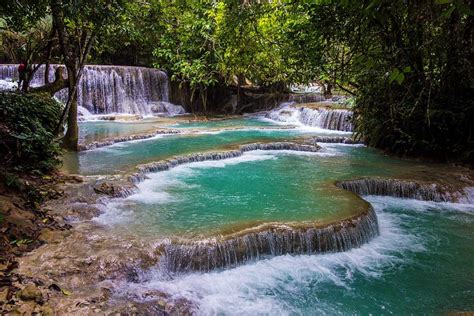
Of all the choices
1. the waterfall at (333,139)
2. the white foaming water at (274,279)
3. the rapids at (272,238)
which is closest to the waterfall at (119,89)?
the rapids at (272,238)

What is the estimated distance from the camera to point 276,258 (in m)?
5.34

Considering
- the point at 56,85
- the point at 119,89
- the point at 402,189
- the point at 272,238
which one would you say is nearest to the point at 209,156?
the point at 56,85

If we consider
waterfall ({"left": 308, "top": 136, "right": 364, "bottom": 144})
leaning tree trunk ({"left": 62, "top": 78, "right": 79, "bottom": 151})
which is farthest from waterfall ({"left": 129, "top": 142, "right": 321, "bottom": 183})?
leaning tree trunk ({"left": 62, "top": 78, "right": 79, "bottom": 151})

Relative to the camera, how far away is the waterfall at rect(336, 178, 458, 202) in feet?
25.3

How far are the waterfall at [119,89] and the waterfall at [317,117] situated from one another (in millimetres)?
5937

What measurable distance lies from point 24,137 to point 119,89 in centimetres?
1348

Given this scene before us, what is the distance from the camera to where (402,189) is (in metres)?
7.89

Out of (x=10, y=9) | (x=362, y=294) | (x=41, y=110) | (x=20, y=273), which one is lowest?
(x=362, y=294)

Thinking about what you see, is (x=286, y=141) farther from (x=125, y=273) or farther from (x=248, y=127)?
(x=125, y=273)

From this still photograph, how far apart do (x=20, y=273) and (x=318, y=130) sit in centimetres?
1278

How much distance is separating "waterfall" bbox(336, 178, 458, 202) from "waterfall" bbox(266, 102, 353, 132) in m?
5.40

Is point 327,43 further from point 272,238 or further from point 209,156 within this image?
point 209,156

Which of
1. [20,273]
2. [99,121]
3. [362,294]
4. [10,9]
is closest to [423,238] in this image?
[362,294]

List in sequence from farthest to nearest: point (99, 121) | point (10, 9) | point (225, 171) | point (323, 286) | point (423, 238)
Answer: point (99, 121), point (225, 171), point (423, 238), point (10, 9), point (323, 286)
